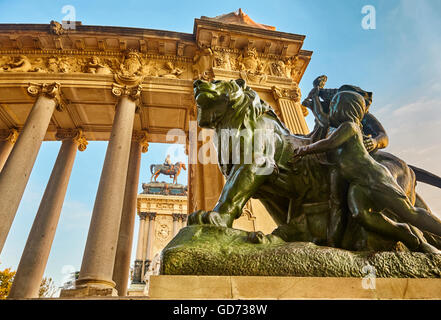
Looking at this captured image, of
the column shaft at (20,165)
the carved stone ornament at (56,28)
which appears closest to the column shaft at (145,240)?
the column shaft at (20,165)

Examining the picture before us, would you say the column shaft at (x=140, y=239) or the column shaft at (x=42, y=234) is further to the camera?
the column shaft at (x=140, y=239)

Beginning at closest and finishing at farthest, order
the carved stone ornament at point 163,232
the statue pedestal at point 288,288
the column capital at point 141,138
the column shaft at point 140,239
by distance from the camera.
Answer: the statue pedestal at point 288,288 → the column capital at point 141,138 → the column shaft at point 140,239 → the carved stone ornament at point 163,232

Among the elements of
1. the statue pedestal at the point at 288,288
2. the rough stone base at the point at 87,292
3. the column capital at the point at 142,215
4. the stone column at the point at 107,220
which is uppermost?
the column capital at the point at 142,215

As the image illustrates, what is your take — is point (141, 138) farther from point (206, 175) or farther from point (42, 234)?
point (206, 175)

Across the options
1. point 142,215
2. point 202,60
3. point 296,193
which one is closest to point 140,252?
point 142,215

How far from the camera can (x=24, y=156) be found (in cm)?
811

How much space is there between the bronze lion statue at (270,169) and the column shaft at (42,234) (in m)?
9.86

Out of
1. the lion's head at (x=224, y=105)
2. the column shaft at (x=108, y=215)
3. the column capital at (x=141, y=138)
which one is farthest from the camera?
the column capital at (x=141, y=138)

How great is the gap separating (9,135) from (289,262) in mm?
15620

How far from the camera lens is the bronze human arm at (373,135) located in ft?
7.16

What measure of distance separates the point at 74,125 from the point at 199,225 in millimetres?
13341

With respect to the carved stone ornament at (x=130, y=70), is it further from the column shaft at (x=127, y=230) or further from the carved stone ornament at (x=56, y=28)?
the column shaft at (x=127, y=230)

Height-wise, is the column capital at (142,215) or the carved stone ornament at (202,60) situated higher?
the column capital at (142,215)

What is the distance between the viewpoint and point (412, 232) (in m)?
1.63
